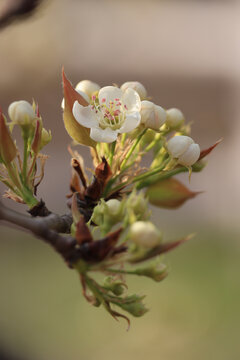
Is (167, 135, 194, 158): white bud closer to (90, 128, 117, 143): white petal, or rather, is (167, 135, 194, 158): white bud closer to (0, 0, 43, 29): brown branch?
(90, 128, 117, 143): white petal

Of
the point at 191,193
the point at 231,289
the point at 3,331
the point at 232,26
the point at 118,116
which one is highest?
the point at 118,116

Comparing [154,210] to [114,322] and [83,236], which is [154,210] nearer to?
[114,322]

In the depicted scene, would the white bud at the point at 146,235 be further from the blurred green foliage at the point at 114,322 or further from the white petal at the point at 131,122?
the blurred green foliage at the point at 114,322

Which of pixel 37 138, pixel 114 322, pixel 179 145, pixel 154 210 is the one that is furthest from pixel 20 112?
pixel 154 210

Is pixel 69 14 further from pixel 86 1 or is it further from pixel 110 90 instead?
pixel 110 90

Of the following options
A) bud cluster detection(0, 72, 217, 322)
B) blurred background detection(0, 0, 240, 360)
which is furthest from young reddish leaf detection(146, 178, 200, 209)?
blurred background detection(0, 0, 240, 360)

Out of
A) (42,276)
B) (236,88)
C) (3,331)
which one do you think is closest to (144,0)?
(236,88)
